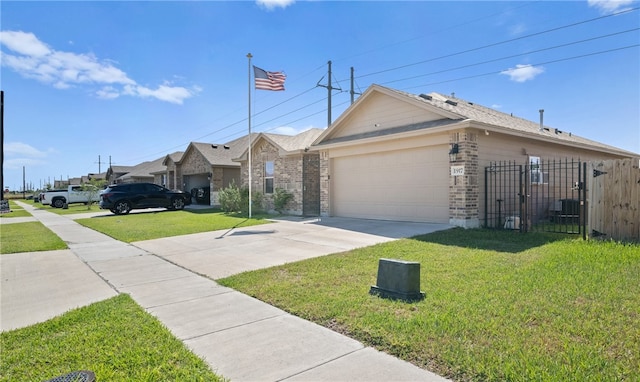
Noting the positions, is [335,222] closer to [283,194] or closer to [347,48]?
[283,194]

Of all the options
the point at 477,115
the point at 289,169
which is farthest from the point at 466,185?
the point at 289,169

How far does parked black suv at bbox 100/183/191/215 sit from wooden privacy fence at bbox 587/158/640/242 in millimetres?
21389

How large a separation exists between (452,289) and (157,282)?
4723mm

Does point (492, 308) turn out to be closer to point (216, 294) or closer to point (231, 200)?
point (216, 294)

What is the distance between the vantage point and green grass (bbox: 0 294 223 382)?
306cm

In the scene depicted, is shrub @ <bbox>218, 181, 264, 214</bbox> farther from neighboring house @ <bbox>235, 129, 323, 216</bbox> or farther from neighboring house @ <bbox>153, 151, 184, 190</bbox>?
neighboring house @ <bbox>153, 151, 184, 190</bbox>

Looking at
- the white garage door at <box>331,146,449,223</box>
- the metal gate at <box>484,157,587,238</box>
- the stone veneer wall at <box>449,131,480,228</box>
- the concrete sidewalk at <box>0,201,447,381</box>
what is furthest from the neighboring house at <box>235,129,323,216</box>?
the metal gate at <box>484,157,587,238</box>

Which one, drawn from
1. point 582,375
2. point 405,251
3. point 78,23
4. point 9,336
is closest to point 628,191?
point 405,251

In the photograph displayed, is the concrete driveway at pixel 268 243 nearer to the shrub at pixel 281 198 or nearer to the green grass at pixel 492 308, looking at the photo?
the green grass at pixel 492 308

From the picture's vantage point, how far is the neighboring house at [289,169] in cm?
1723

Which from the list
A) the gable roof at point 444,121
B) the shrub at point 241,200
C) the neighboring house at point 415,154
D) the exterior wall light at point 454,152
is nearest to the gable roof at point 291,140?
the neighboring house at point 415,154

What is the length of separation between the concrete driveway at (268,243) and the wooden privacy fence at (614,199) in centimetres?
364

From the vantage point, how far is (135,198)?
71.5ft

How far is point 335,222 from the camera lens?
13562 millimetres
